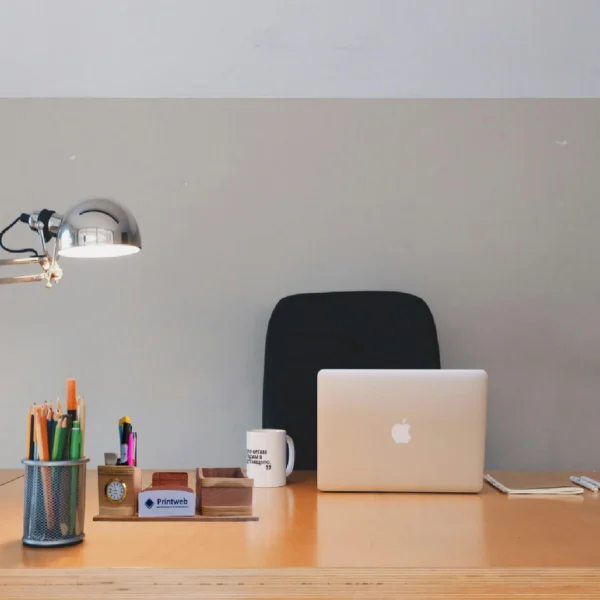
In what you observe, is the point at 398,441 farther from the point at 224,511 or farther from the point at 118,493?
the point at 118,493

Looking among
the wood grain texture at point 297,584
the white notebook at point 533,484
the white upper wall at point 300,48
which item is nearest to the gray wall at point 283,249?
the white upper wall at point 300,48

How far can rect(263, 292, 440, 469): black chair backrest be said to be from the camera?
89.4 inches

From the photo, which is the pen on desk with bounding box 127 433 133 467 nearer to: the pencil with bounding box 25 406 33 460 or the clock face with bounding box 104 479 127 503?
the clock face with bounding box 104 479 127 503

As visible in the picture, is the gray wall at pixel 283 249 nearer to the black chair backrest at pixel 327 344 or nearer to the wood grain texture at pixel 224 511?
the black chair backrest at pixel 327 344

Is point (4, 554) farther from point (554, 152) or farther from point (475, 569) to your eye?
point (554, 152)

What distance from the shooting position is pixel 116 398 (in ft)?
8.56

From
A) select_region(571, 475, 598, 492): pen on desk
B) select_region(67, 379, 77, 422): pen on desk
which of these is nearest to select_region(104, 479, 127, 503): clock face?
select_region(67, 379, 77, 422): pen on desk

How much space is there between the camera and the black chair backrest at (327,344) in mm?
2270

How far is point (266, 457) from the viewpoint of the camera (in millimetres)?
1625

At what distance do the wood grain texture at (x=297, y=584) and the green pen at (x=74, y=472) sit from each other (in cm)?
13

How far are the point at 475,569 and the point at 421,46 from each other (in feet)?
6.65

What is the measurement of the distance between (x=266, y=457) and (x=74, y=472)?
0.60 m

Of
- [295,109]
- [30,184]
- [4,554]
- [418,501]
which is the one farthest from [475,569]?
[30,184]

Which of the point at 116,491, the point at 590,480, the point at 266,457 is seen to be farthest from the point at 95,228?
the point at 590,480
